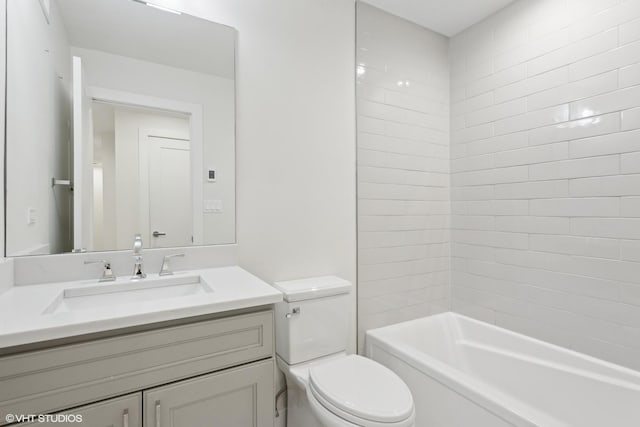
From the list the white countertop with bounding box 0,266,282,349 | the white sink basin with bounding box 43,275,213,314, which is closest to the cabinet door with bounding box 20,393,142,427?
the white countertop with bounding box 0,266,282,349

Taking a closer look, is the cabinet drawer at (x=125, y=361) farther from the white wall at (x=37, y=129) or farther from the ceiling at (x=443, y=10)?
the ceiling at (x=443, y=10)

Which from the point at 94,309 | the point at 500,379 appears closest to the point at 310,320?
the point at 94,309

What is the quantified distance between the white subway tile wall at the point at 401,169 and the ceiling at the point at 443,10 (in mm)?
56

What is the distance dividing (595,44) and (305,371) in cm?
227

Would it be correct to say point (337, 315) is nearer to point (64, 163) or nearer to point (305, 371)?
point (305, 371)

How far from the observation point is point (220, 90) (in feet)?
5.39

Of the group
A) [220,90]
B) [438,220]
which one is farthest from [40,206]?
[438,220]

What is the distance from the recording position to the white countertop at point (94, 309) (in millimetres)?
802

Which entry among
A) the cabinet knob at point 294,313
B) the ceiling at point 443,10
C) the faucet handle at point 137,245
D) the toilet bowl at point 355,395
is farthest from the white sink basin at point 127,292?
the ceiling at point 443,10

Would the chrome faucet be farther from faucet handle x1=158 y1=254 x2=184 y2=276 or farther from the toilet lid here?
the toilet lid

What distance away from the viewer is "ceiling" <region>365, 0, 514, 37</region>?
6.76ft

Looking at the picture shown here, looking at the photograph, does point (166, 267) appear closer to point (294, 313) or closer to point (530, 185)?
point (294, 313)

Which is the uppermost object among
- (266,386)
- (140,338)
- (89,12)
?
(89,12)

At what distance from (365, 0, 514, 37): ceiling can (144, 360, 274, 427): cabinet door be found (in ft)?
7.47
